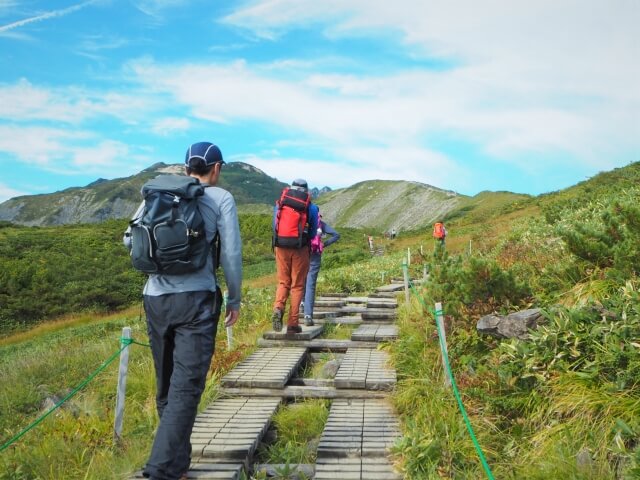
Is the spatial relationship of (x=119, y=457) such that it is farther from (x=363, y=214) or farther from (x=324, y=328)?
(x=363, y=214)

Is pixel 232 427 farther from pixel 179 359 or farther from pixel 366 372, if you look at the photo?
pixel 366 372

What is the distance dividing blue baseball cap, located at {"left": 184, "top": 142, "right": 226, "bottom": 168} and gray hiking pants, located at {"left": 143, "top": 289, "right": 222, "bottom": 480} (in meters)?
1.08

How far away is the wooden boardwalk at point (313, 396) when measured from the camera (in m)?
4.40

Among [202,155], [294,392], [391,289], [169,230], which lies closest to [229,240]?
[169,230]

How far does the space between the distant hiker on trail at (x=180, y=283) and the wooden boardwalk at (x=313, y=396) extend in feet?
2.06

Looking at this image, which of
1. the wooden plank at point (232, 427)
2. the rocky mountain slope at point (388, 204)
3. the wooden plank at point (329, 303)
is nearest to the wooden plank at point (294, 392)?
the wooden plank at point (232, 427)

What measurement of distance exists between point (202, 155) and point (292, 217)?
371 centimetres

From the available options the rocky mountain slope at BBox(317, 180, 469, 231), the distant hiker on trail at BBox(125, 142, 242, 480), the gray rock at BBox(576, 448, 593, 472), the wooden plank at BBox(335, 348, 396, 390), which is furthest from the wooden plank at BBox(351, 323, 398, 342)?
the rocky mountain slope at BBox(317, 180, 469, 231)

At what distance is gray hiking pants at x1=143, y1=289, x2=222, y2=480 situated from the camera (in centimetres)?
379

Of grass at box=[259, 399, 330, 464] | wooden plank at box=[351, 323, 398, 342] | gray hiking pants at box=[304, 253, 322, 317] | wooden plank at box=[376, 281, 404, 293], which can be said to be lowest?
grass at box=[259, 399, 330, 464]

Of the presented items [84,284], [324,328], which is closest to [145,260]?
[324,328]

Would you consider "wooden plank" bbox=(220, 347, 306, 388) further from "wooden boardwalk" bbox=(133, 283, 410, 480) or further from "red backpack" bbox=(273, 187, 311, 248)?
"red backpack" bbox=(273, 187, 311, 248)

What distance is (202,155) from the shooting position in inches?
174

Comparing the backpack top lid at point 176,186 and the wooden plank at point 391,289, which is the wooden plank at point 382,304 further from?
the backpack top lid at point 176,186
